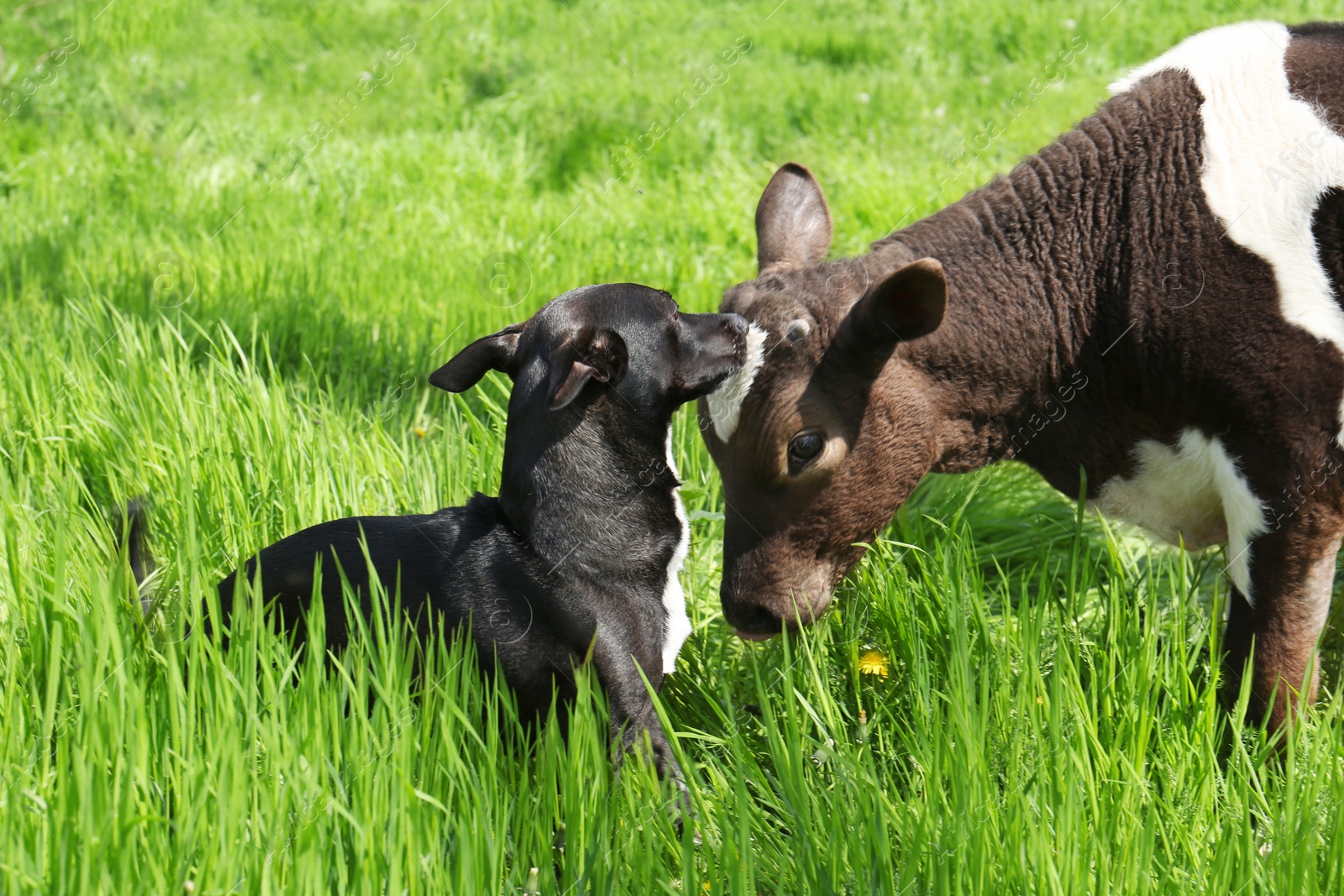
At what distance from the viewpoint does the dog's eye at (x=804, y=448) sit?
324 centimetres

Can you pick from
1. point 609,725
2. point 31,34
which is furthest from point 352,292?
point 31,34

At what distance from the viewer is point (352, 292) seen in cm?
592

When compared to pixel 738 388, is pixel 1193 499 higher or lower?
lower

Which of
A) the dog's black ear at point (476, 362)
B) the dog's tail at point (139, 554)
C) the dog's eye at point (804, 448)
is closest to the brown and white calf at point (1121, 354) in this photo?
the dog's eye at point (804, 448)

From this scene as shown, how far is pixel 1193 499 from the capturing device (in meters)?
3.37

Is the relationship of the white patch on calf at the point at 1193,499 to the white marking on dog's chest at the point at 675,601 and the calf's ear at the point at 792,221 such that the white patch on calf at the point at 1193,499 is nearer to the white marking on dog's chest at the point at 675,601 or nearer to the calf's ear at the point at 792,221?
the calf's ear at the point at 792,221

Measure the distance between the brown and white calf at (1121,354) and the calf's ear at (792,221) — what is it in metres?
0.15

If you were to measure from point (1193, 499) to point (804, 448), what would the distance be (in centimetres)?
113

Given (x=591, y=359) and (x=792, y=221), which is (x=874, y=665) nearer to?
(x=591, y=359)

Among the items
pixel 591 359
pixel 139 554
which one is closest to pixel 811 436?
pixel 591 359

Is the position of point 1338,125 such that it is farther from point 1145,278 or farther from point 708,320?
point 708,320

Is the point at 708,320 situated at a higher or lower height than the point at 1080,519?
higher

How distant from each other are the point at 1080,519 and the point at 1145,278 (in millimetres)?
676

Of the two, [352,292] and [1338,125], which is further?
[352,292]
